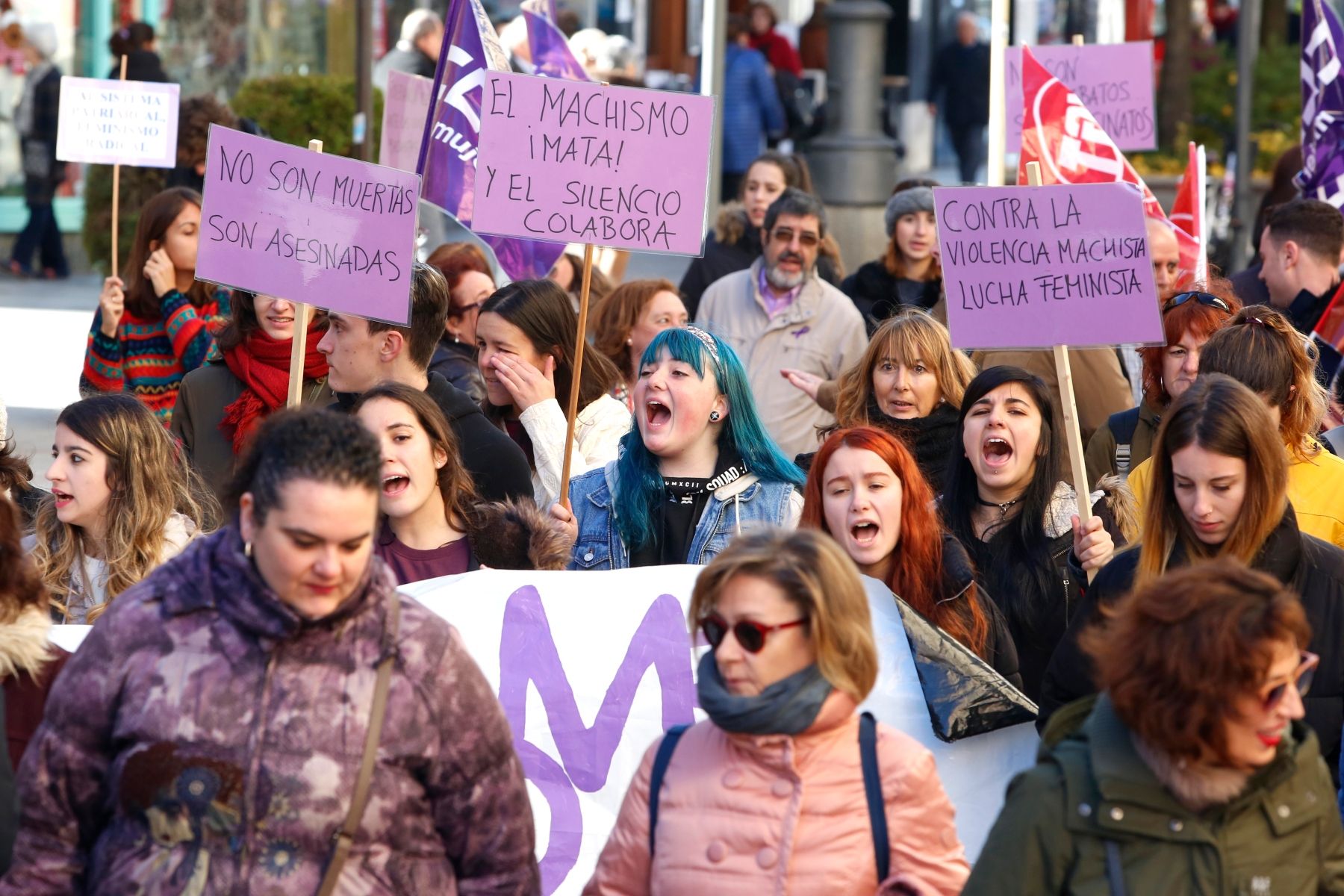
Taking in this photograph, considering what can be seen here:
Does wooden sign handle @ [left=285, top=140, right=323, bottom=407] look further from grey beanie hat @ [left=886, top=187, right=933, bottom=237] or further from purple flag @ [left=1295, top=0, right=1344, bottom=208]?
purple flag @ [left=1295, top=0, right=1344, bottom=208]

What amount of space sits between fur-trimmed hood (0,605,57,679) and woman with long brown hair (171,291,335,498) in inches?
99.5

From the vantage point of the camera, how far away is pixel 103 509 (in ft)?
15.5

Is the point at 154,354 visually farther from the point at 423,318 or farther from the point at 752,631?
the point at 752,631

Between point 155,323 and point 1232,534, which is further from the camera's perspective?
point 155,323

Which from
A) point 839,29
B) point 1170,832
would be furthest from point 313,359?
point 839,29

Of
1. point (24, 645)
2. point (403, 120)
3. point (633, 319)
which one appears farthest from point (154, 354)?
point (24, 645)

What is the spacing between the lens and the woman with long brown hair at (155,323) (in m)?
7.13

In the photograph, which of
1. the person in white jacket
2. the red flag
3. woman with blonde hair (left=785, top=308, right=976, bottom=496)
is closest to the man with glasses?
the red flag

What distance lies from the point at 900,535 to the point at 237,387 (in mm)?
2507

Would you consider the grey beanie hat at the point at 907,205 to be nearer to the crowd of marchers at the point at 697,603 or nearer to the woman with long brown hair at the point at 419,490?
the crowd of marchers at the point at 697,603

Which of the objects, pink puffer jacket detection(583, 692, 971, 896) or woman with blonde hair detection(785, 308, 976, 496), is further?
woman with blonde hair detection(785, 308, 976, 496)

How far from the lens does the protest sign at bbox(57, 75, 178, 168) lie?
346 inches

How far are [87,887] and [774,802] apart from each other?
1075mm

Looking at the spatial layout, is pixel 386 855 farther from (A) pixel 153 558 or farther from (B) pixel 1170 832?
(A) pixel 153 558
